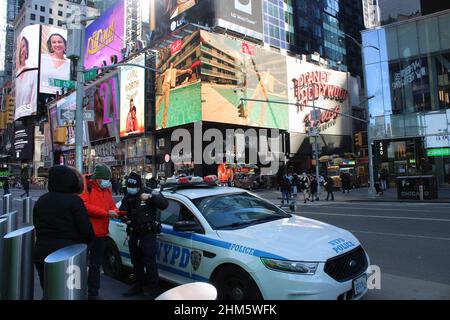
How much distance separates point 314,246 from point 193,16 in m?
51.1

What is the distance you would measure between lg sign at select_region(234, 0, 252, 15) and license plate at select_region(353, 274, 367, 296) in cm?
5191

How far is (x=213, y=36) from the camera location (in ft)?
147

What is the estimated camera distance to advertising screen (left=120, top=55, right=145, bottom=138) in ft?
169

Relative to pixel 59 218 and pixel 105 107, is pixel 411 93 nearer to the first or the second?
pixel 59 218

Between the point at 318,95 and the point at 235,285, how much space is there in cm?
5783

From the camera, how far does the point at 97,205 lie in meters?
5.21

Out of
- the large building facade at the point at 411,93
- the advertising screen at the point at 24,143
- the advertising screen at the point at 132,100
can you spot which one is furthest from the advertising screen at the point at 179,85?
the advertising screen at the point at 24,143

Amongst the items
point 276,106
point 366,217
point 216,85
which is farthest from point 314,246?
point 276,106

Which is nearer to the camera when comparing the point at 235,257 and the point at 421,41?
the point at 235,257

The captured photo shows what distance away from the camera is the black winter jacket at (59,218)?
392 centimetres

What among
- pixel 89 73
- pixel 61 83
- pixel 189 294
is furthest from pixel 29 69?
pixel 189 294
